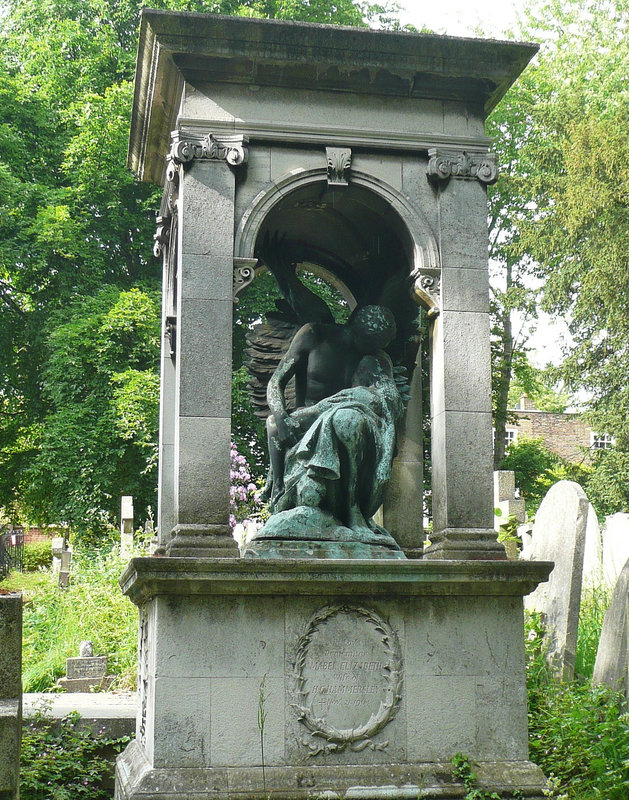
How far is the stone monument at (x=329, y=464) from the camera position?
541cm

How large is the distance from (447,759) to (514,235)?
25.6 metres

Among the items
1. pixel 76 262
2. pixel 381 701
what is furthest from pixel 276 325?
pixel 76 262

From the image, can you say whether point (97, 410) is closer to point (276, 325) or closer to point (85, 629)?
point (85, 629)

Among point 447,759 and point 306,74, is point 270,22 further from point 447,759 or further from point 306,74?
point 447,759

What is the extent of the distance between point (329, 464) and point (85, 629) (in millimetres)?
6555

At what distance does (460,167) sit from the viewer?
21.8 ft

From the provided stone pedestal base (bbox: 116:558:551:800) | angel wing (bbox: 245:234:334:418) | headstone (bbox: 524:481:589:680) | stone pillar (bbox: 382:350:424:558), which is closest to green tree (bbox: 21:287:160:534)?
headstone (bbox: 524:481:589:680)

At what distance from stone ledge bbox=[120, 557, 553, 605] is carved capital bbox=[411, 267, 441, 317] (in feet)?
5.88

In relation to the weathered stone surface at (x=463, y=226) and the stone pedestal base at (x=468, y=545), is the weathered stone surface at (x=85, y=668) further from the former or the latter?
the weathered stone surface at (x=463, y=226)

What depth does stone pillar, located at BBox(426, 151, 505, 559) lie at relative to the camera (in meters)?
6.18

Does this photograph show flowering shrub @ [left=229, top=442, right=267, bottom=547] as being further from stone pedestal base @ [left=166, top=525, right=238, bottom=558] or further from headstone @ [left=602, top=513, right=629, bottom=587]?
stone pedestal base @ [left=166, top=525, right=238, bottom=558]

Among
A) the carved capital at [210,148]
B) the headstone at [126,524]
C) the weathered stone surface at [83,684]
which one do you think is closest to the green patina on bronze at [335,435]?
the carved capital at [210,148]

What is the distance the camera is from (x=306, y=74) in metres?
6.51

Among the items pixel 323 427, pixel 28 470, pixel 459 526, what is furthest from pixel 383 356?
pixel 28 470
